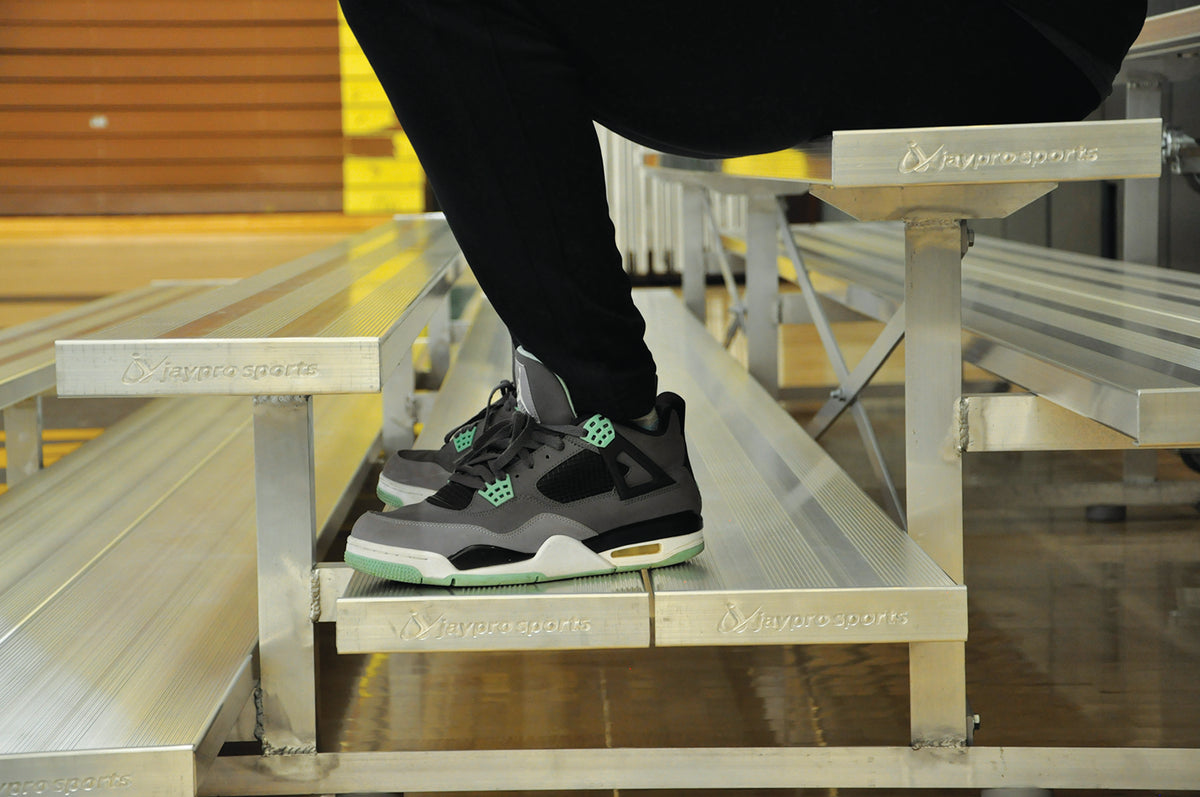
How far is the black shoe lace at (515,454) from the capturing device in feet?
2.43

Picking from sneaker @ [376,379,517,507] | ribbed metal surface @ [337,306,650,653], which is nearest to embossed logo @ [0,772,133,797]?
ribbed metal surface @ [337,306,650,653]

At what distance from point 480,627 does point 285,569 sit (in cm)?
17

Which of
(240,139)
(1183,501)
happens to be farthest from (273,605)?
(240,139)

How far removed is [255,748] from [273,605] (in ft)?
0.43

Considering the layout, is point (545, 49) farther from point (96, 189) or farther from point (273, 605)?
point (96, 189)

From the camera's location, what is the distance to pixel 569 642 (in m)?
0.71

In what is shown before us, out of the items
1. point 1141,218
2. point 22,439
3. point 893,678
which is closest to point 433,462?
point 893,678

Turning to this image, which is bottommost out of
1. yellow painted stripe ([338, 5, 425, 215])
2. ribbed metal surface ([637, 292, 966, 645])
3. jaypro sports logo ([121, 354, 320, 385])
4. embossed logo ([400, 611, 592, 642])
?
embossed logo ([400, 611, 592, 642])

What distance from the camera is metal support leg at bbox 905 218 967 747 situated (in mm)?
814

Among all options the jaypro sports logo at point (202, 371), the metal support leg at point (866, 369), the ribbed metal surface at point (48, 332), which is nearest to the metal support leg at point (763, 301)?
the metal support leg at point (866, 369)

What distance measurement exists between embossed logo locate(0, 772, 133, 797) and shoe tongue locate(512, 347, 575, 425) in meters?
0.34

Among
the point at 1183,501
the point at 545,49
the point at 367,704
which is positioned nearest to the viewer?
the point at 545,49

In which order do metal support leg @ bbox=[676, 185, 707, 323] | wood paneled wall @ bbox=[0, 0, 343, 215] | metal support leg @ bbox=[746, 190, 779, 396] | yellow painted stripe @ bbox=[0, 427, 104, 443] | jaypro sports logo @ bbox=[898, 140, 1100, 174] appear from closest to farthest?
1. jaypro sports logo @ bbox=[898, 140, 1100, 174]
2. metal support leg @ bbox=[746, 190, 779, 396]
3. yellow painted stripe @ bbox=[0, 427, 104, 443]
4. metal support leg @ bbox=[676, 185, 707, 323]
5. wood paneled wall @ bbox=[0, 0, 343, 215]

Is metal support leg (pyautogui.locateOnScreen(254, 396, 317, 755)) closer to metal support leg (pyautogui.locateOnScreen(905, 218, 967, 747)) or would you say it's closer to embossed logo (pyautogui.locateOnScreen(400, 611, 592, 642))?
embossed logo (pyautogui.locateOnScreen(400, 611, 592, 642))
